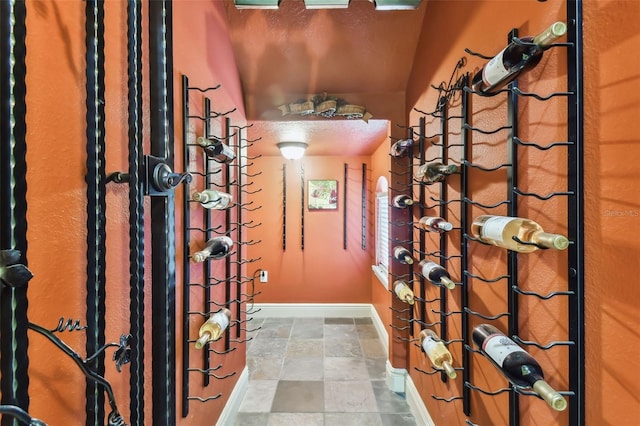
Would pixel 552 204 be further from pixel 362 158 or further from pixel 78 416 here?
pixel 362 158

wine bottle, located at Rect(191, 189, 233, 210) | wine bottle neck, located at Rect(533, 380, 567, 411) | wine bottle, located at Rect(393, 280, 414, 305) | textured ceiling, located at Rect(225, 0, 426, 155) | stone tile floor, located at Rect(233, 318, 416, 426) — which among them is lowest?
stone tile floor, located at Rect(233, 318, 416, 426)

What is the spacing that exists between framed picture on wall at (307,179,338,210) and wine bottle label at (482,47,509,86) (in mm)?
2624

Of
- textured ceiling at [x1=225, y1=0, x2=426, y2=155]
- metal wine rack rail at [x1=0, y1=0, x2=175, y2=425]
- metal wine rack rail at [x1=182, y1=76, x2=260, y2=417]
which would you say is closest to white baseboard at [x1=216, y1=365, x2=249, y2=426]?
metal wine rack rail at [x1=182, y1=76, x2=260, y2=417]

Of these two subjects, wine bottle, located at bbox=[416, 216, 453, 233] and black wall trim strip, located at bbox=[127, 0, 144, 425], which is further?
wine bottle, located at bbox=[416, 216, 453, 233]

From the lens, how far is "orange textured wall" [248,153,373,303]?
3.47 meters

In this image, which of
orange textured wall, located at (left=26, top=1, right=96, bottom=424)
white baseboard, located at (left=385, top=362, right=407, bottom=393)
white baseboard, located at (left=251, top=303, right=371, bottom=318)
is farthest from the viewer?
white baseboard, located at (left=251, top=303, right=371, bottom=318)

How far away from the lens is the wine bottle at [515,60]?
0.67m

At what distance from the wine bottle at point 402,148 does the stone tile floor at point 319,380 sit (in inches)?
68.2

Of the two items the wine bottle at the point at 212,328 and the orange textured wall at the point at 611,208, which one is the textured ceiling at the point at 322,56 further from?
the wine bottle at the point at 212,328

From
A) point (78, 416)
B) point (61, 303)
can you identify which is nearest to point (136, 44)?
point (61, 303)

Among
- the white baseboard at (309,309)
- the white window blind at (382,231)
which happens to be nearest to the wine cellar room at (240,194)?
the white window blind at (382,231)

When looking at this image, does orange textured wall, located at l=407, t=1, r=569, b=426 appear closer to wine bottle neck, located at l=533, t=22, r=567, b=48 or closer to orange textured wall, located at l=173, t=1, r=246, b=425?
wine bottle neck, located at l=533, t=22, r=567, b=48

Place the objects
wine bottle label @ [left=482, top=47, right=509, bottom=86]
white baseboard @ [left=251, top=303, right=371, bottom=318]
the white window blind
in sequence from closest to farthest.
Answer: wine bottle label @ [left=482, top=47, right=509, bottom=86] → the white window blind → white baseboard @ [left=251, top=303, right=371, bottom=318]

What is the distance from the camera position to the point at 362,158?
3453 mm
